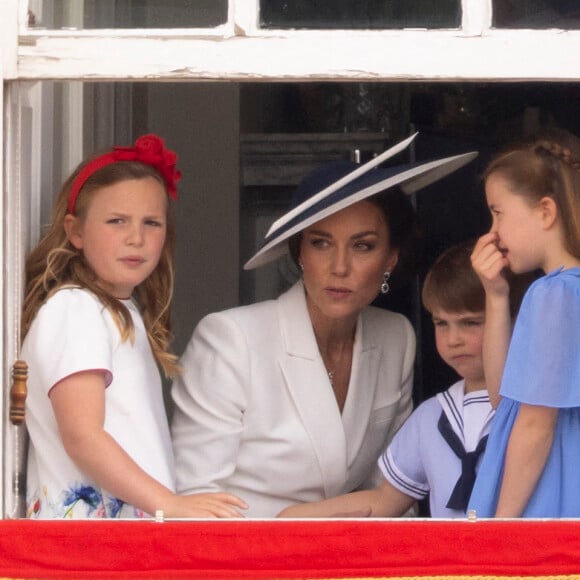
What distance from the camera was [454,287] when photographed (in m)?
2.83

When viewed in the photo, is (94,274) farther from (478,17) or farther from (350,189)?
(478,17)

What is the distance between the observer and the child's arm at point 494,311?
2.54 metres

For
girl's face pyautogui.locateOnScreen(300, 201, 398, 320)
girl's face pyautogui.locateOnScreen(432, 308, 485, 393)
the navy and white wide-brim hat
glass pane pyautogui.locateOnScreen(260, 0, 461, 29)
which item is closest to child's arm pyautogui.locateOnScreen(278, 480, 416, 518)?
girl's face pyautogui.locateOnScreen(432, 308, 485, 393)

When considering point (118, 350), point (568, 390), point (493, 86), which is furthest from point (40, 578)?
point (493, 86)

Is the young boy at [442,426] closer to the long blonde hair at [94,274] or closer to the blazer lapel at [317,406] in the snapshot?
the blazer lapel at [317,406]

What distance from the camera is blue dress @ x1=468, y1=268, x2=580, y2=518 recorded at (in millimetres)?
2318

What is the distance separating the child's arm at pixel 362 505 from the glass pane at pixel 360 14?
94cm

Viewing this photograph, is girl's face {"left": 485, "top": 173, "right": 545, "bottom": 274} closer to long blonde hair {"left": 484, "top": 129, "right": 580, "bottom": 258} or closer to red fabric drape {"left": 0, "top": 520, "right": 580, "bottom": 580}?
long blonde hair {"left": 484, "top": 129, "right": 580, "bottom": 258}

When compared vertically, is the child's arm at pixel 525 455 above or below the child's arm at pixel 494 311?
below

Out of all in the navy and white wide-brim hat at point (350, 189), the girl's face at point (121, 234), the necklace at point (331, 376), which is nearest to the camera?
the girl's face at point (121, 234)

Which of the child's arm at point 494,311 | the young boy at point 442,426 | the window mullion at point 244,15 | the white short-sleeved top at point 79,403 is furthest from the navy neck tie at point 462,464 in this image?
the window mullion at point 244,15

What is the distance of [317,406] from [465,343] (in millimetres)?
328

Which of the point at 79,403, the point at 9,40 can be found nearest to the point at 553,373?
the point at 79,403

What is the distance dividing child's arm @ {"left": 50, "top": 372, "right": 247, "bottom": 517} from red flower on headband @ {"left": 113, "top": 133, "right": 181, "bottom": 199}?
0.49 meters
